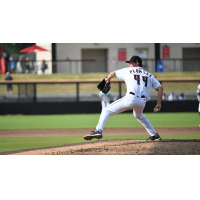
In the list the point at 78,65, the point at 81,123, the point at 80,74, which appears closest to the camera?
Result: the point at 81,123

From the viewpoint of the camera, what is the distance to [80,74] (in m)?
25.5

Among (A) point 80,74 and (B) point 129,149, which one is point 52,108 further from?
(B) point 129,149

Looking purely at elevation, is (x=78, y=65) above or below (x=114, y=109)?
above

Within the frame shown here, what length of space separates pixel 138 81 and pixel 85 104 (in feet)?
40.2

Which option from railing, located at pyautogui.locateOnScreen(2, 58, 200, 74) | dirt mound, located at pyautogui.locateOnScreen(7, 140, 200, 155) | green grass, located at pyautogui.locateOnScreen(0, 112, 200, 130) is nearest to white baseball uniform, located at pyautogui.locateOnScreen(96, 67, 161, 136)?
dirt mound, located at pyautogui.locateOnScreen(7, 140, 200, 155)

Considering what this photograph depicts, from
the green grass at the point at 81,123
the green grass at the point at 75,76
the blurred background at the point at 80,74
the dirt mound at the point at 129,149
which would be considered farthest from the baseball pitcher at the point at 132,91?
the green grass at the point at 75,76

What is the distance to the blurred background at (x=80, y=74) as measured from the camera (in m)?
18.0

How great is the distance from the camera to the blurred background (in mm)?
18047

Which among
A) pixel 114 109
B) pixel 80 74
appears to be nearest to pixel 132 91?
pixel 114 109

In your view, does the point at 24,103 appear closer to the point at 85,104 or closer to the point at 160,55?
the point at 85,104

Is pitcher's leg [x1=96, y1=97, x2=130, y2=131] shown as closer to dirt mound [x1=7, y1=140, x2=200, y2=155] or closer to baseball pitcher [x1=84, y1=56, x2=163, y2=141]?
baseball pitcher [x1=84, y1=56, x2=163, y2=141]

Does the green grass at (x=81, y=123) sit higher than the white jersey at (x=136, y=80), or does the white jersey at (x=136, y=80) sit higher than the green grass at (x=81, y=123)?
the white jersey at (x=136, y=80)

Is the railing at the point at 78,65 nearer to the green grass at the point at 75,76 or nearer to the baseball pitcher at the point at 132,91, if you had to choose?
the green grass at the point at 75,76

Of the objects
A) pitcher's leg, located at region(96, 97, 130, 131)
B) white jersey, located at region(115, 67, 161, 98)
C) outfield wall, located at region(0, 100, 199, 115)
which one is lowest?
outfield wall, located at region(0, 100, 199, 115)
